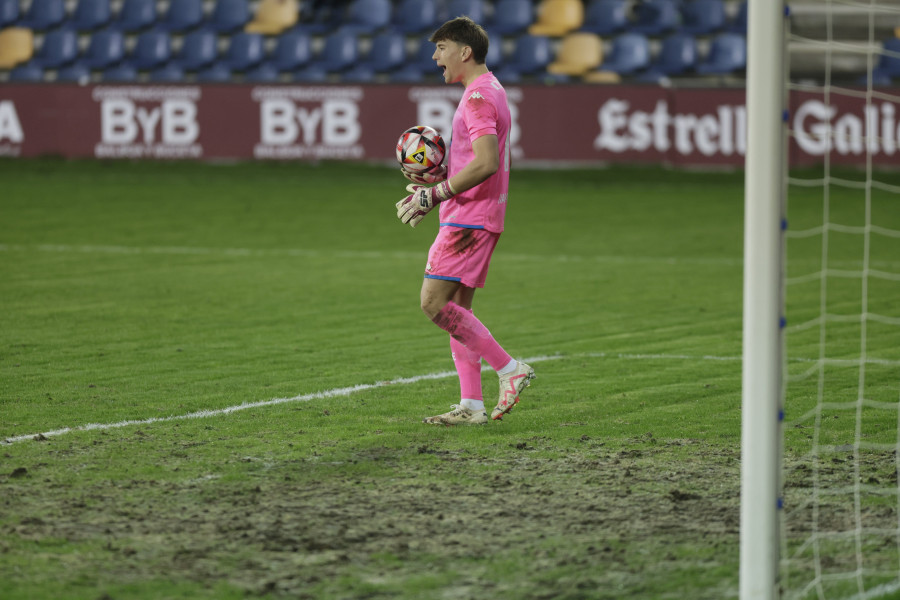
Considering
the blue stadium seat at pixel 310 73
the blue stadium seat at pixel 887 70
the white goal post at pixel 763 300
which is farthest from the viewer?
the blue stadium seat at pixel 310 73

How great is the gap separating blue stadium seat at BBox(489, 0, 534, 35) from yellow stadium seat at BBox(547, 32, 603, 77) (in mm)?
948

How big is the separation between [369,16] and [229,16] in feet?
8.92

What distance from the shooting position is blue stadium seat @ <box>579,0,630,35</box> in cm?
2403

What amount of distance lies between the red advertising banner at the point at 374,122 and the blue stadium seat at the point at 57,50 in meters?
3.21

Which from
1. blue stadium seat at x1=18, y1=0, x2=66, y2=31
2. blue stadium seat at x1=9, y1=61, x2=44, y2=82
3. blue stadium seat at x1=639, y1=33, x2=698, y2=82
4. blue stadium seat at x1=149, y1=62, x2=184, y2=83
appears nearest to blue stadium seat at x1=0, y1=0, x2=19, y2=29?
blue stadium seat at x1=18, y1=0, x2=66, y2=31

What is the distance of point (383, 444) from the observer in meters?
5.91

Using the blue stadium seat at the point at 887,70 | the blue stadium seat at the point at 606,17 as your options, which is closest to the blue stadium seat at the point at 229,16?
the blue stadium seat at the point at 606,17

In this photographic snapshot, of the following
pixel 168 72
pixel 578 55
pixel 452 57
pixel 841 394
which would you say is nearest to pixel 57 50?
pixel 168 72

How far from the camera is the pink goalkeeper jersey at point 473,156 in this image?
6035 millimetres

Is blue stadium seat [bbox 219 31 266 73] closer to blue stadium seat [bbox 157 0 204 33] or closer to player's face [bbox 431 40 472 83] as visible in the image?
blue stadium seat [bbox 157 0 204 33]

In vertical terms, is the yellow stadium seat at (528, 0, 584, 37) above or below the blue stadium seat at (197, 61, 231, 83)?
above

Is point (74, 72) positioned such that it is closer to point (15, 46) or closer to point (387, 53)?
point (15, 46)

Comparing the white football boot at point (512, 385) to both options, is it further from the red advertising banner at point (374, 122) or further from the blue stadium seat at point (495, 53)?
the blue stadium seat at point (495, 53)

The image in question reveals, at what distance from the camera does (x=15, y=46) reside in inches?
961
